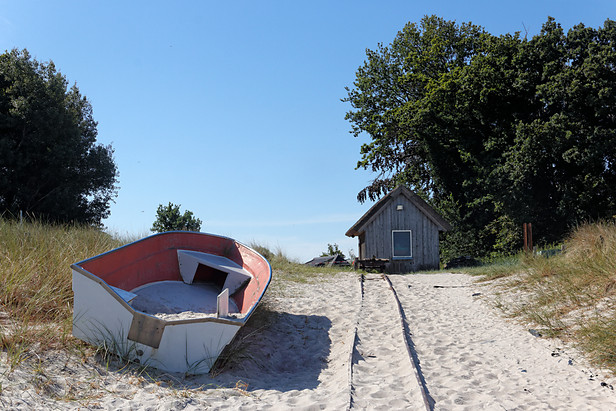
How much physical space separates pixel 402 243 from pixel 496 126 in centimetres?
912

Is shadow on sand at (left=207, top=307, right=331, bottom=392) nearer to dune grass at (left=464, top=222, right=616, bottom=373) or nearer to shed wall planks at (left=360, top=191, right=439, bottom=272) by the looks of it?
dune grass at (left=464, top=222, right=616, bottom=373)

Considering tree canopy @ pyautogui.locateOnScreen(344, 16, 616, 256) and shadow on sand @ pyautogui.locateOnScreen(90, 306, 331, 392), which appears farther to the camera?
tree canopy @ pyautogui.locateOnScreen(344, 16, 616, 256)

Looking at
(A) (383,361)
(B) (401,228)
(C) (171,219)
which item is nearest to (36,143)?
(C) (171,219)

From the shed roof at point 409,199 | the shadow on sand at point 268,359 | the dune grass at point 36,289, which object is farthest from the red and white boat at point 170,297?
the shed roof at point 409,199

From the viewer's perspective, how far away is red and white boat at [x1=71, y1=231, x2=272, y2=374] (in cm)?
606

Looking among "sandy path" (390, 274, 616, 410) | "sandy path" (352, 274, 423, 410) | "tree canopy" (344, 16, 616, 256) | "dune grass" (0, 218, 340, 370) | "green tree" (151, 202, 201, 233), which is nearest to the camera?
"sandy path" (352, 274, 423, 410)

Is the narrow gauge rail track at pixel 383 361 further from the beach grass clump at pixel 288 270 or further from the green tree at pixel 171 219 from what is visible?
the green tree at pixel 171 219

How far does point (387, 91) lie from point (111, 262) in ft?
87.7

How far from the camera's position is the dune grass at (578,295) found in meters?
6.62

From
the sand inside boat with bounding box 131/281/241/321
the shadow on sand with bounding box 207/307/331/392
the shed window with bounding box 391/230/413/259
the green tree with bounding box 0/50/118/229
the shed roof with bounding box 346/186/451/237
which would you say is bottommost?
the shadow on sand with bounding box 207/307/331/392

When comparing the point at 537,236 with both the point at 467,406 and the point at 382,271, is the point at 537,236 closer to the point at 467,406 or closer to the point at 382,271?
the point at 382,271

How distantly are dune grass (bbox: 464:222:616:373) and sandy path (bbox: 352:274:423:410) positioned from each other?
8.16ft

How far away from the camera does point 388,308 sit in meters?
10.5

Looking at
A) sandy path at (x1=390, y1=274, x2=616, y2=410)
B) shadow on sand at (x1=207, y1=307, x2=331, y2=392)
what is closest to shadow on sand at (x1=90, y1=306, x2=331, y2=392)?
shadow on sand at (x1=207, y1=307, x2=331, y2=392)
